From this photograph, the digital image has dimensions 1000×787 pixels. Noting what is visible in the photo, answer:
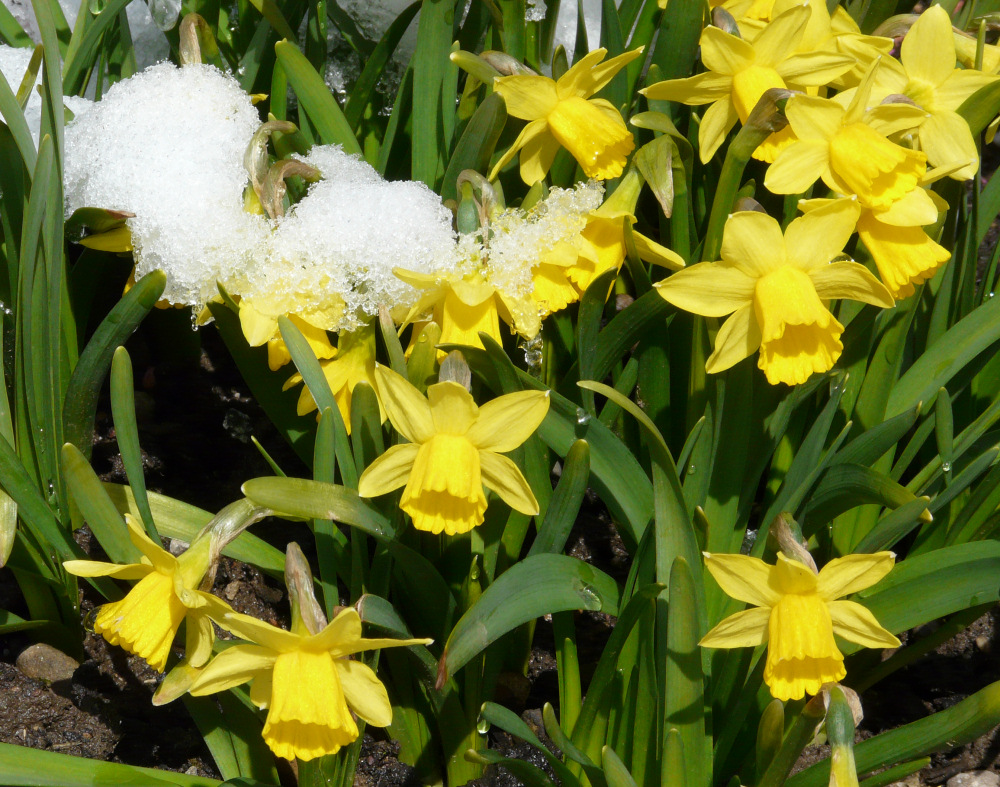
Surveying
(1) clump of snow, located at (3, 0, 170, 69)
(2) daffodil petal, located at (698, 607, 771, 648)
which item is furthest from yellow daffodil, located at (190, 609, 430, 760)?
(1) clump of snow, located at (3, 0, 170, 69)

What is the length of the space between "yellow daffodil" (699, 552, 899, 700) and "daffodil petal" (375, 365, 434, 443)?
0.36 m

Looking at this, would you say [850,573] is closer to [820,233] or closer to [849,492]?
[849,492]

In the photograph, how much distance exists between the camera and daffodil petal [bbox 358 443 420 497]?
97 cm

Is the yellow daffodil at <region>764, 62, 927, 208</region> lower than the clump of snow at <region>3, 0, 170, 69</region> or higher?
lower

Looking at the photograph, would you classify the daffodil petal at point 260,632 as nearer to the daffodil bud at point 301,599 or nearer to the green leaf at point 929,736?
the daffodil bud at point 301,599

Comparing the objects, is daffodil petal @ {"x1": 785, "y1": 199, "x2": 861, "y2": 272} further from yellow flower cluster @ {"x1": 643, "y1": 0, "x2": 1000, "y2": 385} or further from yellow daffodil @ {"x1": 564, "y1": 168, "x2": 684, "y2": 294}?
yellow daffodil @ {"x1": 564, "y1": 168, "x2": 684, "y2": 294}

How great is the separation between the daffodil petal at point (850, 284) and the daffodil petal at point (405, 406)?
0.52 m

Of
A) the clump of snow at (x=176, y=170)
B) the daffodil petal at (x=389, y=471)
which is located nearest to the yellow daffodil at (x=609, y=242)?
the daffodil petal at (x=389, y=471)

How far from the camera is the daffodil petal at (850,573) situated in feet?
2.93

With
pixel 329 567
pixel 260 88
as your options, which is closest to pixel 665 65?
pixel 260 88

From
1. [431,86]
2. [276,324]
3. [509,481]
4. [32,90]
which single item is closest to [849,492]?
[509,481]

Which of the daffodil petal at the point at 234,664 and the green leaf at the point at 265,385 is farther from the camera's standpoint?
the green leaf at the point at 265,385

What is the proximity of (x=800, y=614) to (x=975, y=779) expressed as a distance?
0.69 m

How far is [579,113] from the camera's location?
1.20 meters
